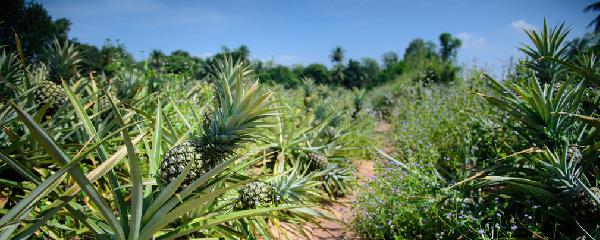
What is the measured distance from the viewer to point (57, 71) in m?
4.05

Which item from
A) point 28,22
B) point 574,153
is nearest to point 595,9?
point 574,153

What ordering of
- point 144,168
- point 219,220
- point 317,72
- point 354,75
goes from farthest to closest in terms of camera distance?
point 317,72 → point 354,75 → point 144,168 → point 219,220

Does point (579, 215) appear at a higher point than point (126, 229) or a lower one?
lower

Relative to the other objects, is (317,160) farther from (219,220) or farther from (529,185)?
(219,220)

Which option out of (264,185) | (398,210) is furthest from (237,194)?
(398,210)

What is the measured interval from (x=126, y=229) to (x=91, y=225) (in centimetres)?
25

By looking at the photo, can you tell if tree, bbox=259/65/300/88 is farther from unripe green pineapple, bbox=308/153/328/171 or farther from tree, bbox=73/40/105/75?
unripe green pineapple, bbox=308/153/328/171

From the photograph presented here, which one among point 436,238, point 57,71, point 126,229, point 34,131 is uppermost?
point 57,71

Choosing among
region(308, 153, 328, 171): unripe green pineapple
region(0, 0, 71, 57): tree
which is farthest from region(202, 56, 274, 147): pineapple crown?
region(0, 0, 71, 57): tree

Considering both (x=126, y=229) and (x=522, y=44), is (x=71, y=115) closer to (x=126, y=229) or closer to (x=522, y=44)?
(x=126, y=229)

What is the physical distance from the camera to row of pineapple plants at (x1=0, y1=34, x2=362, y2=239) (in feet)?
5.19

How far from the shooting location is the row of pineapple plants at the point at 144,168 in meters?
1.58

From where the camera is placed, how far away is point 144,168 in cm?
331

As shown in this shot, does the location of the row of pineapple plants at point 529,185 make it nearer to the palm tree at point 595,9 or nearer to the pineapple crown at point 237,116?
the pineapple crown at point 237,116
